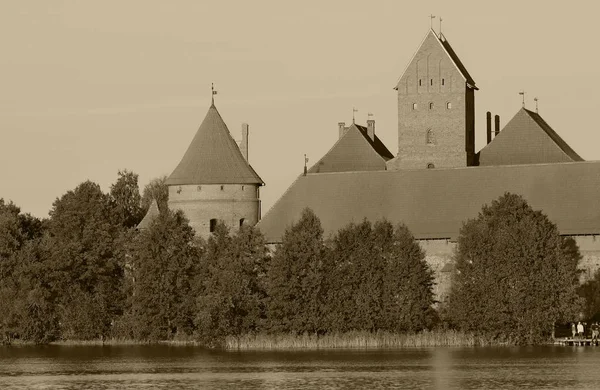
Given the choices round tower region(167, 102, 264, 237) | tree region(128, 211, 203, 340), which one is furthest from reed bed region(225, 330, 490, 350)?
round tower region(167, 102, 264, 237)

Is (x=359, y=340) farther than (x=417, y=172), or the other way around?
(x=417, y=172)

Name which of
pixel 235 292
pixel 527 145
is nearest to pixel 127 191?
pixel 527 145

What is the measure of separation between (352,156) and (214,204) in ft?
23.0

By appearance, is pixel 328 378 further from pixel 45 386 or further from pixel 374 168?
pixel 374 168

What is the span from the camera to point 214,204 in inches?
2864

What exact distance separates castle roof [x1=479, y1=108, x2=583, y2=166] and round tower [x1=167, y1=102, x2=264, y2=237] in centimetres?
957

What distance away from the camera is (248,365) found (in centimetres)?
4991

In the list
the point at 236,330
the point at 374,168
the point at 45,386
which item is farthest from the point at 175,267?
the point at 45,386

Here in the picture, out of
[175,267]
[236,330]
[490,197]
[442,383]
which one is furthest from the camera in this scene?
[490,197]

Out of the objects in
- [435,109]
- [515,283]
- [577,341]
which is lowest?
[577,341]

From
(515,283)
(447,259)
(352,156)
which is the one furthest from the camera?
(352,156)

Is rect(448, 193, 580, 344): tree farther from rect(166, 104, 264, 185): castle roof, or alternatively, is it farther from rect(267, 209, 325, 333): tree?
rect(166, 104, 264, 185): castle roof

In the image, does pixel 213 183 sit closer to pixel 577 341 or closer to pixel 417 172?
pixel 417 172

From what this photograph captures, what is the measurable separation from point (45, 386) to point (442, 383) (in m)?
9.45
